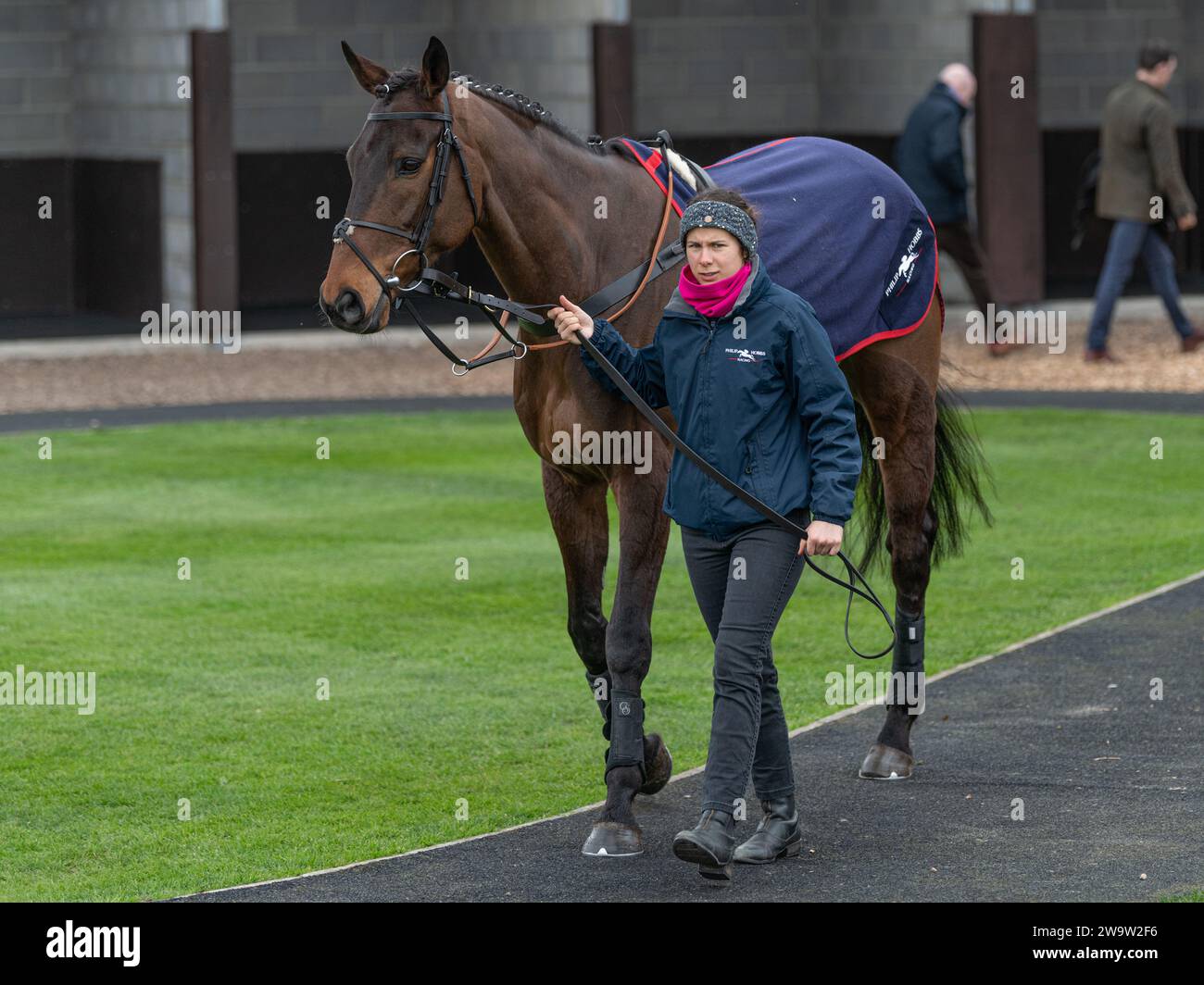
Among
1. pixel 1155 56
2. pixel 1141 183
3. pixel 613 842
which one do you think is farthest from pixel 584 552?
pixel 1155 56

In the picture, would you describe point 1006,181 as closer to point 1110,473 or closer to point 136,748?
point 1110,473

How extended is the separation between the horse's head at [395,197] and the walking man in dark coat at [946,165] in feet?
36.6

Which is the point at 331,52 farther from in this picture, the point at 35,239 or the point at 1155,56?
the point at 1155,56

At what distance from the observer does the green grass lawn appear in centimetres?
639

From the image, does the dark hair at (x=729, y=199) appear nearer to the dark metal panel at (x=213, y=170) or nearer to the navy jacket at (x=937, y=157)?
the navy jacket at (x=937, y=157)

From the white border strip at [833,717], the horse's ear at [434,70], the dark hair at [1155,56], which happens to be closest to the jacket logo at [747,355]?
the horse's ear at [434,70]

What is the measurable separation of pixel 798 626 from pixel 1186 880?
3.48 metres

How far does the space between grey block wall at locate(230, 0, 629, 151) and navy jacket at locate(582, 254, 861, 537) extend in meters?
14.9

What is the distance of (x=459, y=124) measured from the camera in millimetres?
6031

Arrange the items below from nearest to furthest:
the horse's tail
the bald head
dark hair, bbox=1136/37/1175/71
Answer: the horse's tail
dark hair, bbox=1136/37/1175/71
the bald head

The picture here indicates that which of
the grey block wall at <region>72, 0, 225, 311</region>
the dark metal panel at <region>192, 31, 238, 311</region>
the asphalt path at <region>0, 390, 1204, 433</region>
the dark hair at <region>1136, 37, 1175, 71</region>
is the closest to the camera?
the asphalt path at <region>0, 390, 1204, 433</region>

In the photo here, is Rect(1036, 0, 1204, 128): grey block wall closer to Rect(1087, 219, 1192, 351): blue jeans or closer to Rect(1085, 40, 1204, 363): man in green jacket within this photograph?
Rect(1085, 40, 1204, 363): man in green jacket

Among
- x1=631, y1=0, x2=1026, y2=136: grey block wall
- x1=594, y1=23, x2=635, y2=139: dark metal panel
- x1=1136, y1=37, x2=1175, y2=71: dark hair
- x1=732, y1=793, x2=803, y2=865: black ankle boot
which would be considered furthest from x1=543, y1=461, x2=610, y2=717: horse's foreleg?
x1=631, y1=0, x2=1026, y2=136: grey block wall
